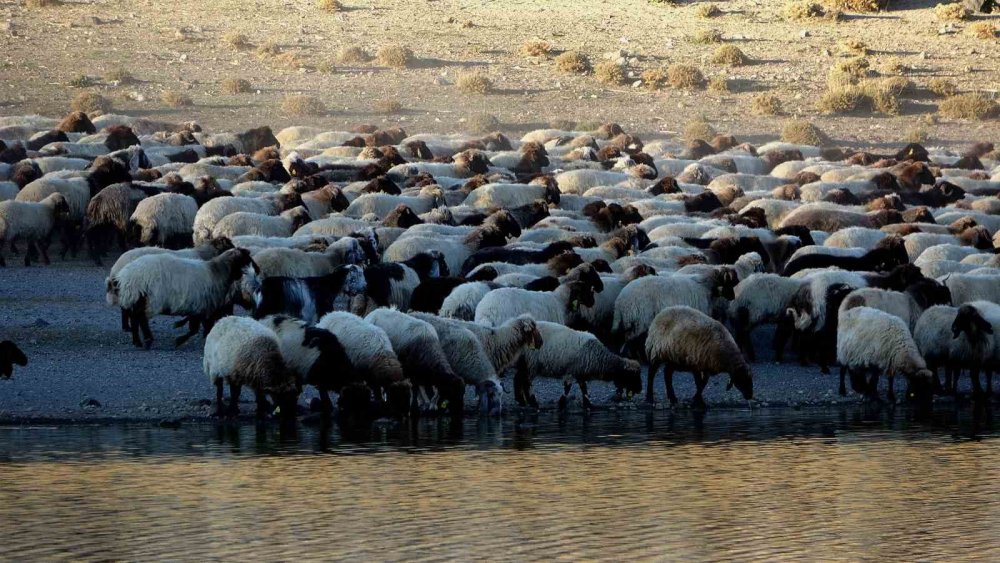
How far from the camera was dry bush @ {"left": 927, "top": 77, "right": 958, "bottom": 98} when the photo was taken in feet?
149

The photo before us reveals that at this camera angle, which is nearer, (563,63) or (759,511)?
(759,511)

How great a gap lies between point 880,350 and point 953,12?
127ft

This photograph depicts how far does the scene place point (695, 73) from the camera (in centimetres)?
4597

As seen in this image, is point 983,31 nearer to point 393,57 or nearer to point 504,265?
point 393,57

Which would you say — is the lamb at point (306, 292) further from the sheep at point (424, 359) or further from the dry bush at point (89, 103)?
the dry bush at point (89, 103)

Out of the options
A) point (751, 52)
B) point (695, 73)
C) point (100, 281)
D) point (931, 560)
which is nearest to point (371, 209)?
point (100, 281)

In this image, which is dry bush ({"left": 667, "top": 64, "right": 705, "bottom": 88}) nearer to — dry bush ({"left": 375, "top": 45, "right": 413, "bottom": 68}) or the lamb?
dry bush ({"left": 375, "top": 45, "right": 413, "bottom": 68})

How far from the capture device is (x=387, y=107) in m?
43.8

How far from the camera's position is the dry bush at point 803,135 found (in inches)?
1594

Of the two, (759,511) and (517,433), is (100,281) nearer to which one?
(517,433)

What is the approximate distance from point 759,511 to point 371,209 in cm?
1324

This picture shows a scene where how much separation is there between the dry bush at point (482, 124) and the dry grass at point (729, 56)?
28.0ft

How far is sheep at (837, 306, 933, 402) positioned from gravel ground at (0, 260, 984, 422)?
1.55ft

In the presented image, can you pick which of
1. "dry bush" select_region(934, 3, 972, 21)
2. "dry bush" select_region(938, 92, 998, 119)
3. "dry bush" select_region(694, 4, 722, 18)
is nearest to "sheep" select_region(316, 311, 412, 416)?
"dry bush" select_region(938, 92, 998, 119)
